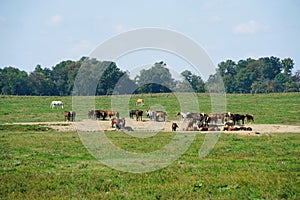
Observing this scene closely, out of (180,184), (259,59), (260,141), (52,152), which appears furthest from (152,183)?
(259,59)

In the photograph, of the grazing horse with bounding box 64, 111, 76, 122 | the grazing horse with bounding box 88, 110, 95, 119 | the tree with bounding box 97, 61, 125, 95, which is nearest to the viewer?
the grazing horse with bounding box 64, 111, 76, 122

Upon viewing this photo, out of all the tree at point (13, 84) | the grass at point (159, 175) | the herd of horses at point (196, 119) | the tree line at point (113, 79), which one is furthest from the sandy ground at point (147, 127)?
the tree at point (13, 84)

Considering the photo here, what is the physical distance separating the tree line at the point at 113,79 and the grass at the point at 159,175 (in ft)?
102

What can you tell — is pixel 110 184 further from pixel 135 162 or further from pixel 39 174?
pixel 135 162

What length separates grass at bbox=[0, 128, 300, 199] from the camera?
36.9 feet

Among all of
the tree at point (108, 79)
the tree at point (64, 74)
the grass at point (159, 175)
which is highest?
the tree at point (64, 74)

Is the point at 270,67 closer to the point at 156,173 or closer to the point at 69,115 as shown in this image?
the point at 69,115

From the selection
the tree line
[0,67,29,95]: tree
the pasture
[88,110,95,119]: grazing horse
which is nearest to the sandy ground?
[88,110,95,119]: grazing horse

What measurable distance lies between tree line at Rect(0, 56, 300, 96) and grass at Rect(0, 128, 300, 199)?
31147 mm

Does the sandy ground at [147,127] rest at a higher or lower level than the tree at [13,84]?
lower

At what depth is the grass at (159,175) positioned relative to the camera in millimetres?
11242

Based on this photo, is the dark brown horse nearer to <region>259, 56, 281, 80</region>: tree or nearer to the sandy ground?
the sandy ground

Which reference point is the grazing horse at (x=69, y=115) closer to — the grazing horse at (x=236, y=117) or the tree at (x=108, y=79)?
the grazing horse at (x=236, y=117)

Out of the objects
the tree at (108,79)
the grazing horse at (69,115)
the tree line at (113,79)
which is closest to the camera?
the grazing horse at (69,115)
